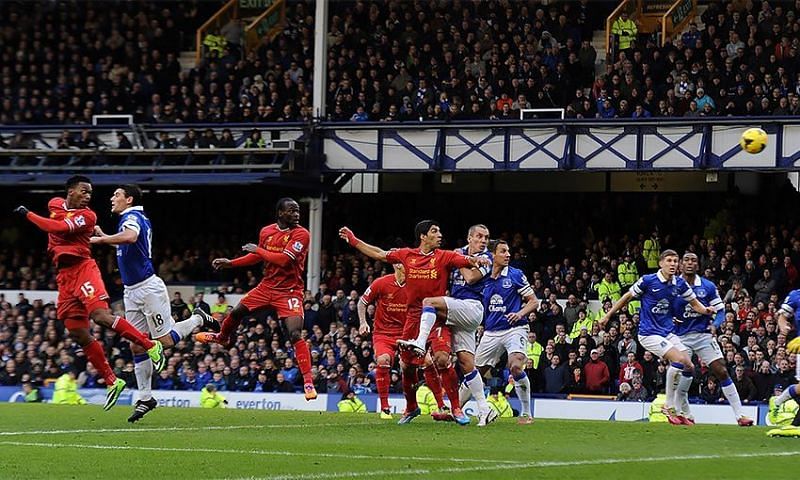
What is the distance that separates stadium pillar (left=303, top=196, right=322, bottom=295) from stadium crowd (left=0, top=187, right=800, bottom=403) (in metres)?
0.35

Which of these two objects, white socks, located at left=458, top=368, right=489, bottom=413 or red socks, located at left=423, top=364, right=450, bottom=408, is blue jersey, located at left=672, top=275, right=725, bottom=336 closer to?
red socks, located at left=423, top=364, right=450, bottom=408

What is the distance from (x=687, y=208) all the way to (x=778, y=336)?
7.65m

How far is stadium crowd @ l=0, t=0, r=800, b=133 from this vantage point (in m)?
31.8

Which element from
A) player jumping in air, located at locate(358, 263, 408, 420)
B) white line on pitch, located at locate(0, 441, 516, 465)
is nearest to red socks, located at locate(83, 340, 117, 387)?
white line on pitch, located at locate(0, 441, 516, 465)

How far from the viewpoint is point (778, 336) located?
2625 cm

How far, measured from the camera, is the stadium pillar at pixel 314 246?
1316 inches

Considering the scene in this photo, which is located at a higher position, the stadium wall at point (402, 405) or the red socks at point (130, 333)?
the red socks at point (130, 333)

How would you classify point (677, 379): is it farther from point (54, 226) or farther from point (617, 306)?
point (54, 226)

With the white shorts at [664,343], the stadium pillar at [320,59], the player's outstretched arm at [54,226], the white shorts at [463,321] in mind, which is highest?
the stadium pillar at [320,59]

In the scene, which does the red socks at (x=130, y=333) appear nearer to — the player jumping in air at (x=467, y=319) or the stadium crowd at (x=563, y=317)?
the player jumping in air at (x=467, y=319)

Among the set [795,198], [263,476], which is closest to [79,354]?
[795,198]

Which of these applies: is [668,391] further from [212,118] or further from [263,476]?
[212,118]

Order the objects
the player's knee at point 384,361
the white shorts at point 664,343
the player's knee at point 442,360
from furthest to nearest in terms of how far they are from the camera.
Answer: the white shorts at point 664,343, the player's knee at point 384,361, the player's knee at point 442,360

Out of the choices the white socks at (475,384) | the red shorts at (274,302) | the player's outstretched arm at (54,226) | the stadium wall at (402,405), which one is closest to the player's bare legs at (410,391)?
the white socks at (475,384)
